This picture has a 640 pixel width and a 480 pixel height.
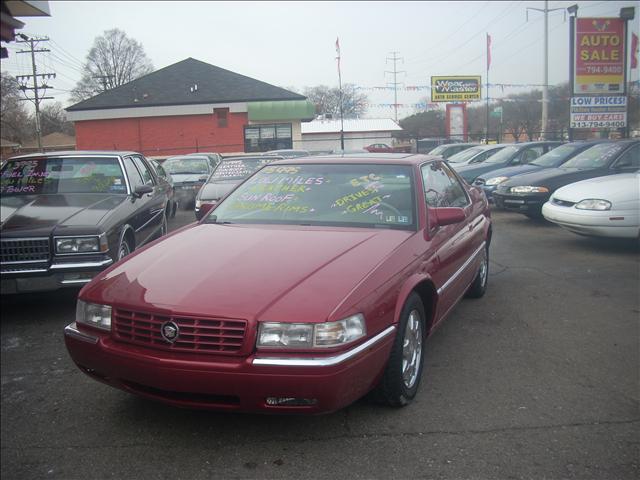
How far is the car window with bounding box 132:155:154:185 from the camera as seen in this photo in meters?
7.84

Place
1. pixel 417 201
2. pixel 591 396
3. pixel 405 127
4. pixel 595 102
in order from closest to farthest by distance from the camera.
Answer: pixel 591 396 → pixel 417 201 → pixel 595 102 → pixel 405 127

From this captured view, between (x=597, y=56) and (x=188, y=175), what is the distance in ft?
45.6

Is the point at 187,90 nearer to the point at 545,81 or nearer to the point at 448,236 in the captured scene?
the point at 545,81

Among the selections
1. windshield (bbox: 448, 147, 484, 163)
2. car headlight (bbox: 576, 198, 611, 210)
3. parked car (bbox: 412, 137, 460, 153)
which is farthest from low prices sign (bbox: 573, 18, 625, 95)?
car headlight (bbox: 576, 198, 611, 210)

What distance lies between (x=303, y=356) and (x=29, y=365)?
8.49 ft

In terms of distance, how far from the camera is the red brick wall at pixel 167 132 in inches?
1340

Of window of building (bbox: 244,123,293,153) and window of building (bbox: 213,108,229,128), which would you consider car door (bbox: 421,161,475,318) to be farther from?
window of building (bbox: 213,108,229,128)

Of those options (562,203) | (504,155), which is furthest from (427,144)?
(562,203)

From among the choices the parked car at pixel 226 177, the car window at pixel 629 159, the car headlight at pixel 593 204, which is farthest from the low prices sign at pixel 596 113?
the car headlight at pixel 593 204

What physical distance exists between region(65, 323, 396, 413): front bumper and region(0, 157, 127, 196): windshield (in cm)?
421

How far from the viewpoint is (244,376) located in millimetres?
2689

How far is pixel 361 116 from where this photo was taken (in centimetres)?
7112

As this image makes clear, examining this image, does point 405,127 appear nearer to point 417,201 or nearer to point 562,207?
point 562,207

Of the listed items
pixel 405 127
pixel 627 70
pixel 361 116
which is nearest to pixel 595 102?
pixel 627 70
